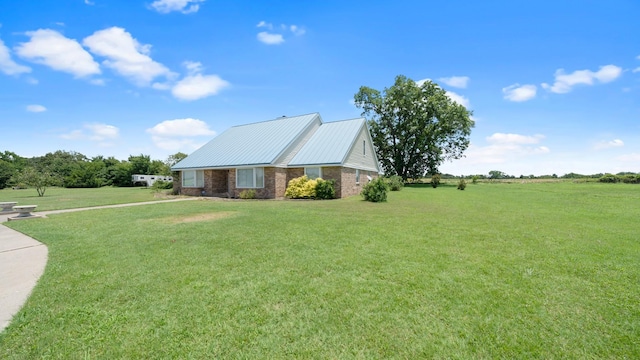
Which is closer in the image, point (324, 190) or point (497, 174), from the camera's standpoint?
point (324, 190)

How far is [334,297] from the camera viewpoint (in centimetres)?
394

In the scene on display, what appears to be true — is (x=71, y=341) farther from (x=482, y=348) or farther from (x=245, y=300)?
(x=482, y=348)

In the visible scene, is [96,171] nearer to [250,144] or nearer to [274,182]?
[250,144]

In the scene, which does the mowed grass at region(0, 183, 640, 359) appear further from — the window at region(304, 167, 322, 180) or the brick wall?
the window at region(304, 167, 322, 180)

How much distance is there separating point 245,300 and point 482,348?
305 cm

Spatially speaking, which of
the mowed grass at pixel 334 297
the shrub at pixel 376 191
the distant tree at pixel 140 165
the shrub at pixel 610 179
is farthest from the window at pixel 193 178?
the shrub at pixel 610 179

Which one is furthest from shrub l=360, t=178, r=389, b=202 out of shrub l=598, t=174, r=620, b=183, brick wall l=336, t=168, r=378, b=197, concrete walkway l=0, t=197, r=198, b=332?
shrub l=598, t=174, r=620, b=183

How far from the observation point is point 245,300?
3.88 m

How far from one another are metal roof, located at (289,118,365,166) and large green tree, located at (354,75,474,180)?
60.3 feet

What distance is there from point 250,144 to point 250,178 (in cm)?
403

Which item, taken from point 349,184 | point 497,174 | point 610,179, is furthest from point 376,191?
point 497,174

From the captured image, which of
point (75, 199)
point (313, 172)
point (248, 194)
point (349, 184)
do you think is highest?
point (313, 172)

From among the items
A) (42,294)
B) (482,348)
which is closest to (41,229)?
(42,294)

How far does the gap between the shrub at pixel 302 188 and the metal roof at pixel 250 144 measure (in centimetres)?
233
